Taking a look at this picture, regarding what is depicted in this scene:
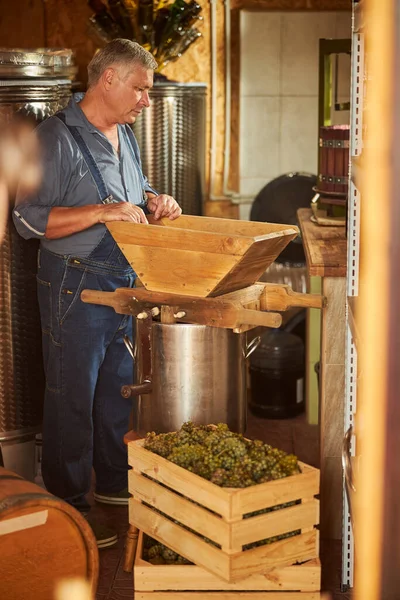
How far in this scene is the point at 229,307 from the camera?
11.3ft

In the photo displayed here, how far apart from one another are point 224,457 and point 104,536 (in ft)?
4.13

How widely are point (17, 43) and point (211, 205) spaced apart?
1.68 m

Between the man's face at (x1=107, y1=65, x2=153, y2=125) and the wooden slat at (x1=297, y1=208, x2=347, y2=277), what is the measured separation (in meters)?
0.97

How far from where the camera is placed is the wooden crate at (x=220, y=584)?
307 centimetres

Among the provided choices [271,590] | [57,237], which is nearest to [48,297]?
[57,237]

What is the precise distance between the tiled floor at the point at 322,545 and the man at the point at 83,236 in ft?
0.49

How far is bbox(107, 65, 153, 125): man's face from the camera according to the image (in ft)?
13.1

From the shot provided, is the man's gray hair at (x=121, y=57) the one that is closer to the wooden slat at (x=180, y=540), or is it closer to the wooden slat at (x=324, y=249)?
the wooden slat at (x=324, y=249)

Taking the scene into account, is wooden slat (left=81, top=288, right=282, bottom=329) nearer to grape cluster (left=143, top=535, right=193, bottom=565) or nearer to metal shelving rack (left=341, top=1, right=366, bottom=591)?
metal shelving rack (left=341, top=1, right=366, bottom=591)

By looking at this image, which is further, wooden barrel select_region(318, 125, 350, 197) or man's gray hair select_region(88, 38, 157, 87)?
wooden barrel select_region(318, 125, 350, 197)

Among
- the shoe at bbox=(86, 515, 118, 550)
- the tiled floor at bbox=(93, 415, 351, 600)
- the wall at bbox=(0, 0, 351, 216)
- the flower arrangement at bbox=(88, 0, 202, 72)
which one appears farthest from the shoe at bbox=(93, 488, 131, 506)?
the wall at bbox=(0, 0, 351, 216)

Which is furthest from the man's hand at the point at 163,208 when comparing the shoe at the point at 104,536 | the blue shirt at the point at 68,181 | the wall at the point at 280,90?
the wall at the point at 280,90

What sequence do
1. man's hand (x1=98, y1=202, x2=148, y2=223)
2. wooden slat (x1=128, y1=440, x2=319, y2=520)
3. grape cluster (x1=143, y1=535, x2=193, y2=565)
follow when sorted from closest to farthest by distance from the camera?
wooden slat (x1=128, y1=440, x2=319, y2=520), grape cluster (x1=143, y1=535, x2=193, y2=565), man's hand (x1=98, y1=202, x2=148, y2=223)

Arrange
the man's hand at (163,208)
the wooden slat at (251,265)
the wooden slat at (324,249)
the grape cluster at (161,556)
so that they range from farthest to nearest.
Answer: the man's hand at (163,208) < the wooden slat at (324,249) < the wooden slat at (251,265) < the grape cluster at (161,556)
